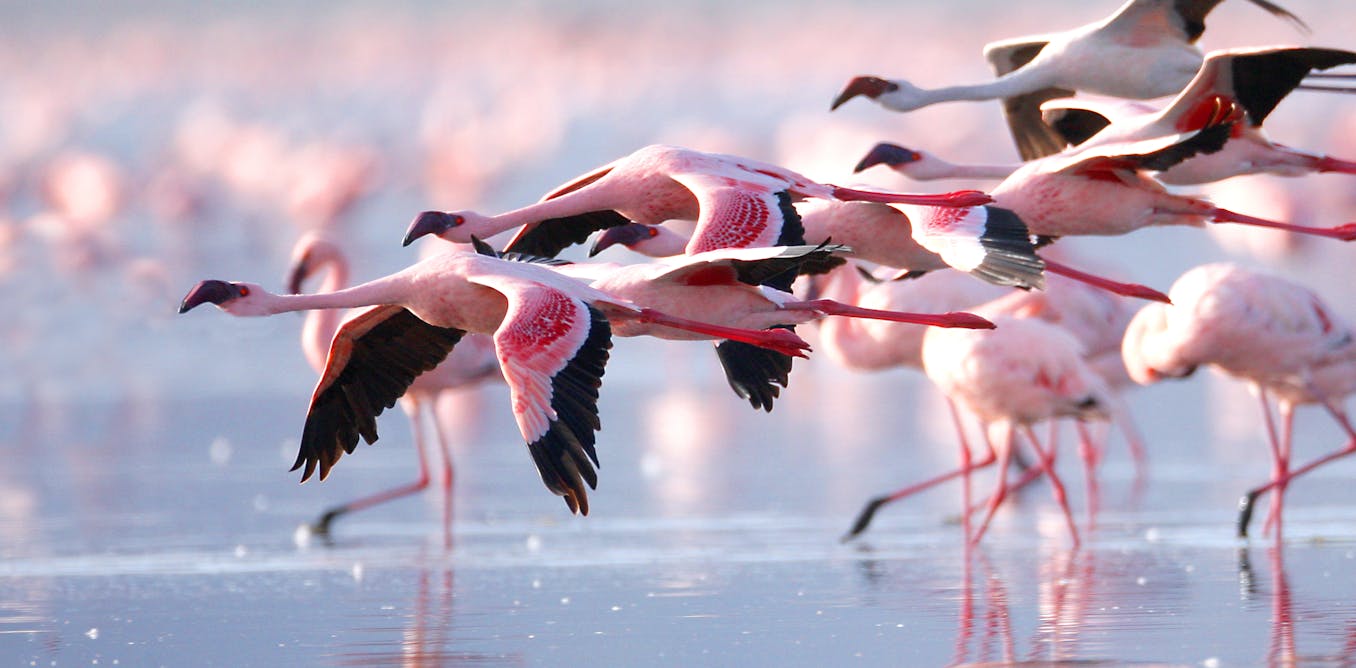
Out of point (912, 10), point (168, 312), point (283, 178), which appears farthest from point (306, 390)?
point (912, 10)

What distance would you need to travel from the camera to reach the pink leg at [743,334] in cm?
763

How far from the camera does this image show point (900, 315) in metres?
8.26

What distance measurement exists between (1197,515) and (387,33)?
52.1 meters

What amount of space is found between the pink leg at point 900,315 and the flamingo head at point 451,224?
1140 millimetres

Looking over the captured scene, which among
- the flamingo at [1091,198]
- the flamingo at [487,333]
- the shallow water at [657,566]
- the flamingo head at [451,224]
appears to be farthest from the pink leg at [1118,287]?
the flamingo head at [451,224]

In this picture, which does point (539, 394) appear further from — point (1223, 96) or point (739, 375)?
point (1223, 96)

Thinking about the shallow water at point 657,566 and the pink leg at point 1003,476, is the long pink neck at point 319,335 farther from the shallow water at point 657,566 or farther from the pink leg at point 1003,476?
the pink leg at point 1003,476

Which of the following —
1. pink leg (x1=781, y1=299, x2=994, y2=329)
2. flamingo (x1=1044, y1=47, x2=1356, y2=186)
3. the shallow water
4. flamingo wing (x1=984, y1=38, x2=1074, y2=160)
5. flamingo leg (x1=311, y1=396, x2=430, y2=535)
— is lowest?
the shallow water

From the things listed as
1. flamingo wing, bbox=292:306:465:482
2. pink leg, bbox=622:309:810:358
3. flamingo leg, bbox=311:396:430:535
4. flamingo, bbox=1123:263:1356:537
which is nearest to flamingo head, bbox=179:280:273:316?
flamingo wing, bbox=292:306:465:482

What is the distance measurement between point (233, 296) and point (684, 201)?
1.64m

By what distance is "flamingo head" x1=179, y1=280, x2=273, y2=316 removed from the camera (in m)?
7.64

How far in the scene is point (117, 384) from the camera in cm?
1772

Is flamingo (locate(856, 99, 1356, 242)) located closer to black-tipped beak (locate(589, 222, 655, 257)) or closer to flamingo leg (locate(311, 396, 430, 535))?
black-tipped beak (locate(589, 222, 655, 257))

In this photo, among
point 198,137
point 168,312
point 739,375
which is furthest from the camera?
point 198,137
